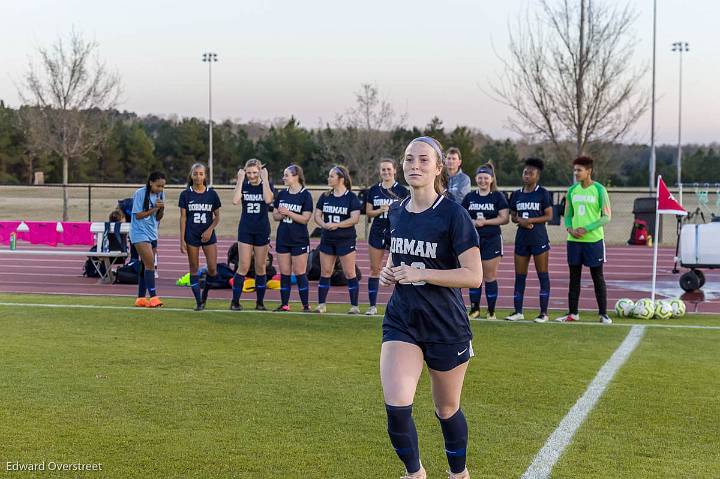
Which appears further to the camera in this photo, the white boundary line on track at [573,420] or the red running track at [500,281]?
the red running track at [500,281]

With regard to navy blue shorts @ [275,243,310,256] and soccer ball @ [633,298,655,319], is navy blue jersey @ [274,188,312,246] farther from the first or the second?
soccer ball @ [633,298,655,319]

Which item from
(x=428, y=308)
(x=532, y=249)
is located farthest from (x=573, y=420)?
(x=532, y=249)

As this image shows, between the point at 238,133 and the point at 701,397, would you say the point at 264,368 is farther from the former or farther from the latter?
the point at 238,133

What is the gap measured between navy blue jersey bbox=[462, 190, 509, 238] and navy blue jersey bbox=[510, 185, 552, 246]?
0.88ft

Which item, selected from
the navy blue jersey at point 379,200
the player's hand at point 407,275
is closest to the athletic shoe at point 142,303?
the navy blue jersey at point 379,200

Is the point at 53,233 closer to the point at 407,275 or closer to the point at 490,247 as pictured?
the point at 490,247

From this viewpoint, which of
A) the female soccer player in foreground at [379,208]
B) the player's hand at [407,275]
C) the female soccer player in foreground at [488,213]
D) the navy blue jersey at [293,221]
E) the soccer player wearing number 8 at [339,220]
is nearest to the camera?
the player's hand at [407,275]

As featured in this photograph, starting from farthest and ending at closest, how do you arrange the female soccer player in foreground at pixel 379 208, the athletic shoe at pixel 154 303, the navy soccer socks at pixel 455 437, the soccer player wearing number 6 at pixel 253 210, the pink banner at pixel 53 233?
the pink banner at pixel 53 233 → the athletic shoe at pixel 154 303 → the soccer player wearing number 6 at pixel 253 210 → the female soccer player in foreground at pixel 379 208 → the navy soccer socks at pixel 455 437

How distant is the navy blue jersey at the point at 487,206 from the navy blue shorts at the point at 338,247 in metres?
1.68

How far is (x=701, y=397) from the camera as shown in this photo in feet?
25.3

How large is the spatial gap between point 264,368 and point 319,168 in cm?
5184

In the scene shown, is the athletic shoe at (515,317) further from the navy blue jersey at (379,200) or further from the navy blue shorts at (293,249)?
the navy blue shorts at (293,249)

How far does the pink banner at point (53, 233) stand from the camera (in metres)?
21.1

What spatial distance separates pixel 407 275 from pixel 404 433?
822 millimetres
